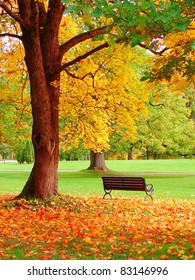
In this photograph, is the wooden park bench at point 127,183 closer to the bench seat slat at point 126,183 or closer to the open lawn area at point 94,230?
the bench seat slat at point 126,183

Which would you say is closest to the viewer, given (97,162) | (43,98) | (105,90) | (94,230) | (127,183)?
(94,230)

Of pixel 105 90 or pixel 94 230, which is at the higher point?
pixel 105 90

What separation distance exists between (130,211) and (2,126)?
37.2 feet

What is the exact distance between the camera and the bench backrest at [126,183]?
14.4 m

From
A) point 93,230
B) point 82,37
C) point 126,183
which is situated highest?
point 82,37

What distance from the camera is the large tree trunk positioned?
40.1 ft

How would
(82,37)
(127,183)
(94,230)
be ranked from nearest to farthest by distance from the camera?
(94,230) → (82,37) → (127,183)

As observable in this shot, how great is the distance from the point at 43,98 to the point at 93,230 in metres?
4.71

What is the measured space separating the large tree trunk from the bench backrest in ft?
8.50

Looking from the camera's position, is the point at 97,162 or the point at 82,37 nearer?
the point at 82,37

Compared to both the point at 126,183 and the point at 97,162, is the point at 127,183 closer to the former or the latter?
the point at 126,183

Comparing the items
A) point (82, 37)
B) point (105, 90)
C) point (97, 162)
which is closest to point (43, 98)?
point (82, 37)

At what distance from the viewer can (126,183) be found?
14609 mm

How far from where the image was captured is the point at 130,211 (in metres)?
11.9
